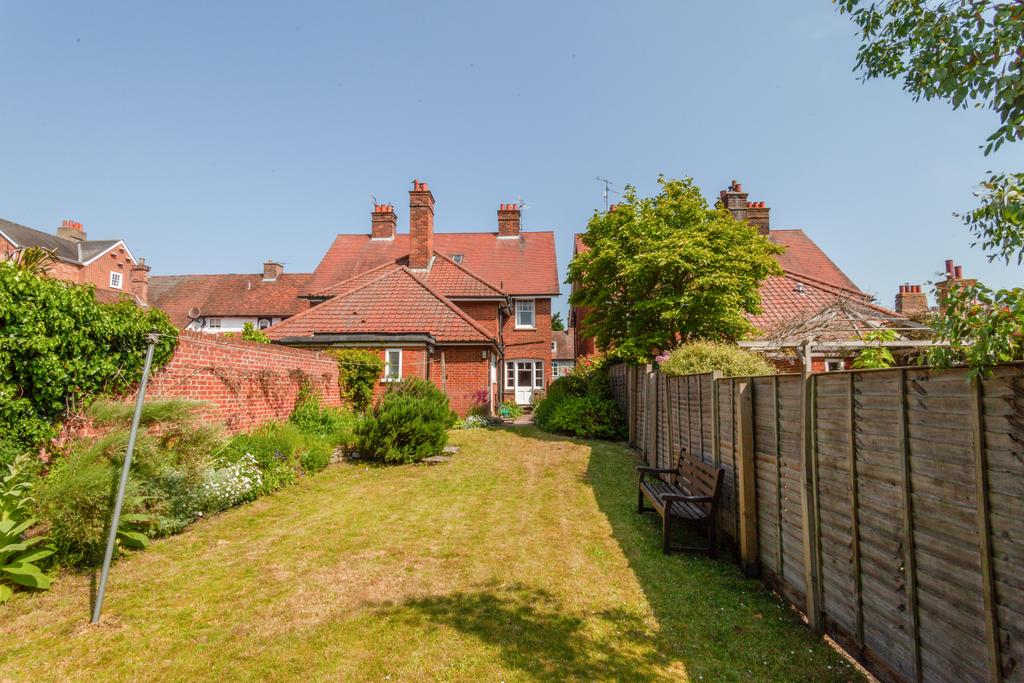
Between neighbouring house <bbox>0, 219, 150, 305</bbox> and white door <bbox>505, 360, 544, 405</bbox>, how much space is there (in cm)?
2887

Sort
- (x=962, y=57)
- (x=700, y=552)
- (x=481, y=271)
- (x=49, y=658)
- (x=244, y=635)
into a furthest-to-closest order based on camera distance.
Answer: (x=481, y=271)
(x=700, y=552)
(x=244, y=635)
(x=49, y=658)
(x=962, y=57)

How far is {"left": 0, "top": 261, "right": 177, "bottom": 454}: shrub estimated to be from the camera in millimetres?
5508

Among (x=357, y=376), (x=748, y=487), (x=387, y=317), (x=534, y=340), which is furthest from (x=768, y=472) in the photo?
(x=534, y=340)

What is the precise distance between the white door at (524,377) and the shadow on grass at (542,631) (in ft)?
78.3

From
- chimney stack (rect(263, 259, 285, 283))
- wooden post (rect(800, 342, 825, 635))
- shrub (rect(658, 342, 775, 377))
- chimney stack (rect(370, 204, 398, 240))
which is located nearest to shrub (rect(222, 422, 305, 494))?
shrub (rect(658, 342, 775, 377))

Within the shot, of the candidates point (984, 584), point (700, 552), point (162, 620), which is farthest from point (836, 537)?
point (162, 620)

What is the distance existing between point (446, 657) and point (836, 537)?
2.99m

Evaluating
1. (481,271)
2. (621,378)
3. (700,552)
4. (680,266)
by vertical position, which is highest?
(481,271)

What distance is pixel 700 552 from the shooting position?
19.4ft

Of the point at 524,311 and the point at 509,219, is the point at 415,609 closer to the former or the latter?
the point at 524,311

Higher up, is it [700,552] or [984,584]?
[984,584]

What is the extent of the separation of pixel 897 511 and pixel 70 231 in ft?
175

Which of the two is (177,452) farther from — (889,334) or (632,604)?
(889,334)

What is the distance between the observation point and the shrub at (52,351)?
5508mm
